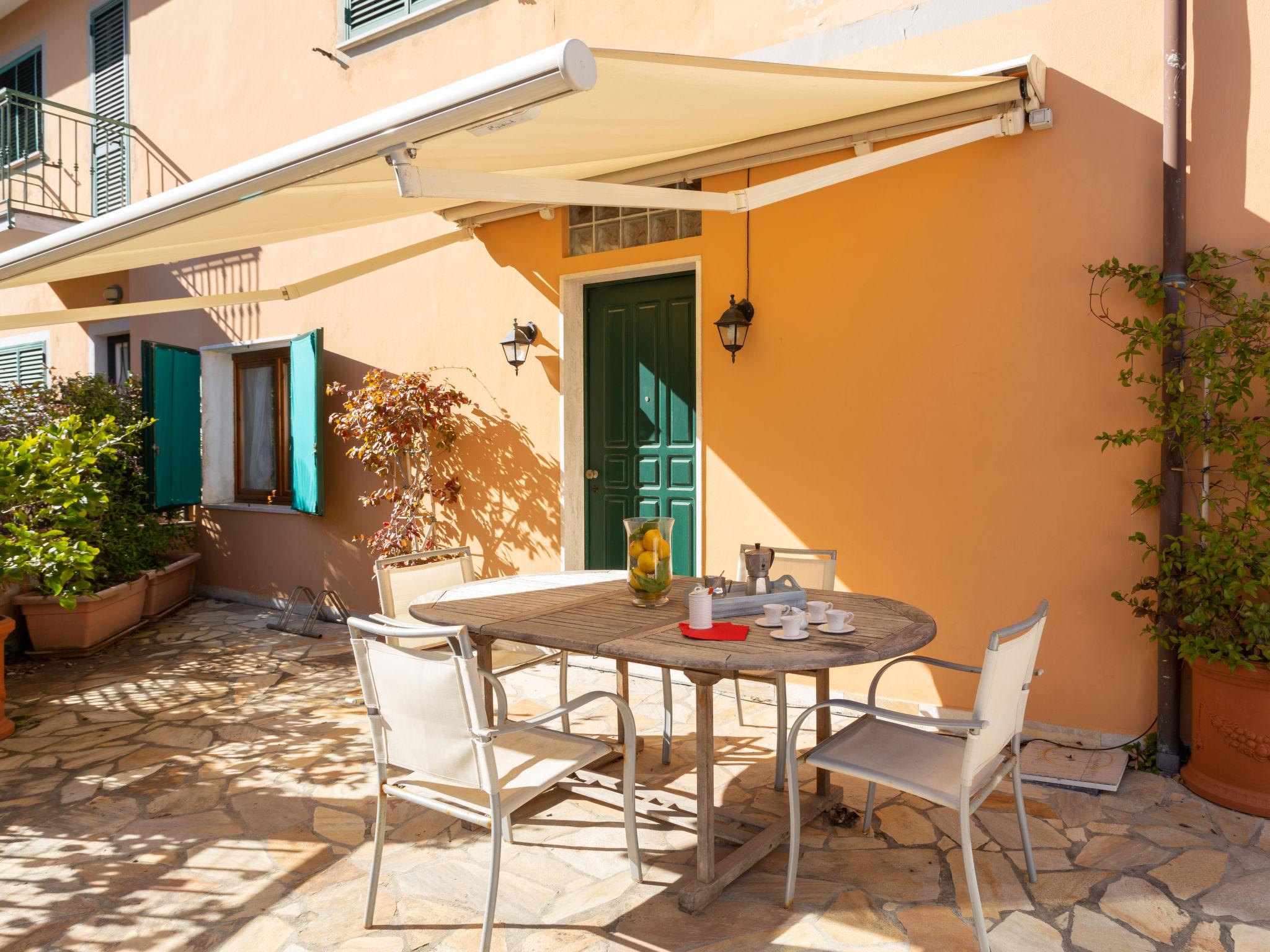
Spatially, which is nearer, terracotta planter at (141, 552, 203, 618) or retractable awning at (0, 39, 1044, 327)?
retractable awning at (0, 39, 1044, 327)

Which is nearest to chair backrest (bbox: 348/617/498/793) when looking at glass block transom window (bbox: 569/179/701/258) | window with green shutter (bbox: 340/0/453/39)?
glass block transom window (bbox: 569/179/701/258)

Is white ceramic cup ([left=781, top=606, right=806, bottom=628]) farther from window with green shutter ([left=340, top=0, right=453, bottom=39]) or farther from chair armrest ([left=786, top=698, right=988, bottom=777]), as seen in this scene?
window with green shutter ([left=340, top=0, right=453, bottom=39])

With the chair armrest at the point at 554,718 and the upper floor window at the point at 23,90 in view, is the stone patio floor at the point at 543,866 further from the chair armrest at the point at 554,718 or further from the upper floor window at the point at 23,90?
the upper floor window at the point at 23,90

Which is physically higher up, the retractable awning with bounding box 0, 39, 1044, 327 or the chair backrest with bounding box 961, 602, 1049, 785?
the retractable awning with bounding box 0, 39, 1044, 327

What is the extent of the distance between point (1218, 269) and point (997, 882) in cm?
270

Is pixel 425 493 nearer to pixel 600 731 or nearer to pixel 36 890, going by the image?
pixel 600 731

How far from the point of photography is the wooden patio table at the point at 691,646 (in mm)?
2566

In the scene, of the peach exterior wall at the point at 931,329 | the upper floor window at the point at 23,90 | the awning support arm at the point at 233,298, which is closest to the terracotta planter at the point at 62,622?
the awning support arm at the point at 233,298

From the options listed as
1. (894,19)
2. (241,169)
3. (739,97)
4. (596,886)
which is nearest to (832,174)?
(739,97)

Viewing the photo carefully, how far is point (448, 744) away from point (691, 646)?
2.56ft

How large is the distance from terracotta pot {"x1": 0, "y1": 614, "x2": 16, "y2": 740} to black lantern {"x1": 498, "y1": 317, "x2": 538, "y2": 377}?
3.22 meters

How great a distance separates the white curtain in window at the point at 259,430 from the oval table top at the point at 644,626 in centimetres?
474

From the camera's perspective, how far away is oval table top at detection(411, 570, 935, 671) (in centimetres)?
253

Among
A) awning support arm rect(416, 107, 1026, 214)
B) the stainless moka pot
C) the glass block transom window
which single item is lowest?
the stainless moka pot
